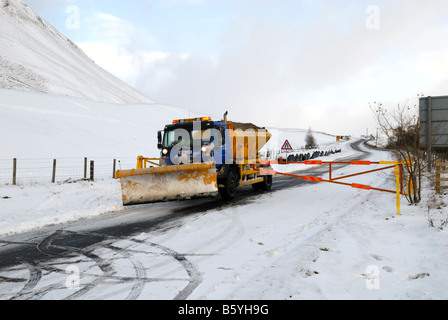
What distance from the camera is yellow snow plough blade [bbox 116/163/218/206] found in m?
8.24

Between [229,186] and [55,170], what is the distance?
35.6 ft

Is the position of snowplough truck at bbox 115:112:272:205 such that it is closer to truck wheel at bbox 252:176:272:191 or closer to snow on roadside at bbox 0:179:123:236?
truck wheel at bbox 252:176:272:191

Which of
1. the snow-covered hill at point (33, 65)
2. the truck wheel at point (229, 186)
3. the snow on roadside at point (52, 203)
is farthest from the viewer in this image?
the snow-covered hill at point (33, 65)

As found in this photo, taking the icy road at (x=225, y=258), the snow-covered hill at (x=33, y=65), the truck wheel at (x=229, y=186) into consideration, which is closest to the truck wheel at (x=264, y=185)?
the truck wheel at (x=229, y=186)

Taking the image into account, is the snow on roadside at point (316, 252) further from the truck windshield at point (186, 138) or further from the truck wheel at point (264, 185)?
the truck wheel at point (264, 185)

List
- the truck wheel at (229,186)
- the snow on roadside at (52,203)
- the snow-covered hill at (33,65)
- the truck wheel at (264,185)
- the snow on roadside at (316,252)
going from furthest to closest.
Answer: the snow-covered hill at (33,65)
the truck wheel at (264,185)
the truck wheel at (229,186)
the snow on roadside at (52,203)
the snow on roadside at (316,252)

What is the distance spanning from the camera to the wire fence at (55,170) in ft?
49.0

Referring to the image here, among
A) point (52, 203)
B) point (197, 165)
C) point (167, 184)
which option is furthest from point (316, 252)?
point (52, 203)

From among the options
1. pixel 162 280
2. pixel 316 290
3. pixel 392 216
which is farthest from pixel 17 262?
pixel 392 216

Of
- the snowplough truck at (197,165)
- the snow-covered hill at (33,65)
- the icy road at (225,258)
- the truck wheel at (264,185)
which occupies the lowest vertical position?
the icy road at (225,258)

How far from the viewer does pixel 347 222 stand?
6.55m

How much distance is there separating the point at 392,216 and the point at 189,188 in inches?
189

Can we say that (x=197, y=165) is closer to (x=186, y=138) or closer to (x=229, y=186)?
(x=186, y=138)

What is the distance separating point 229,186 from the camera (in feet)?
31.5
